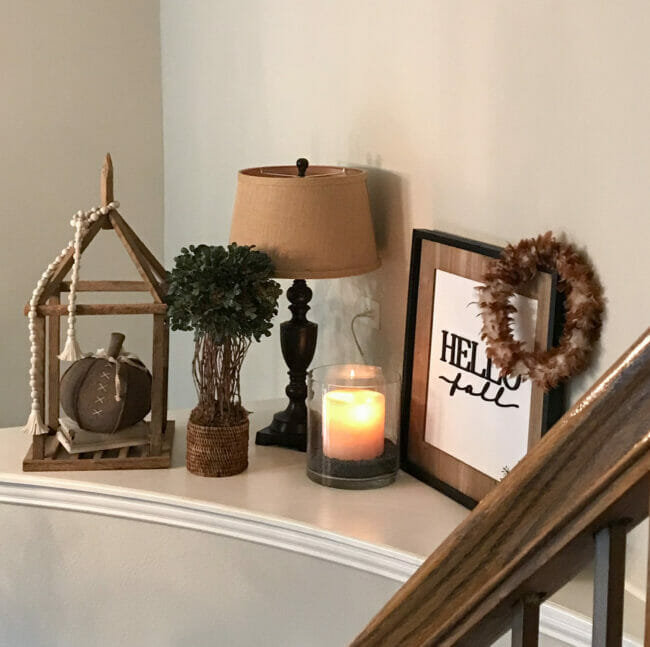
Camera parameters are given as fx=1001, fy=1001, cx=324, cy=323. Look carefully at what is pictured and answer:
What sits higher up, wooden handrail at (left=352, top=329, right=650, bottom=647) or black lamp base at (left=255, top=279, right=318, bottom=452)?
wooden handrail at (left=352, top=329, right=650, bottom=647)

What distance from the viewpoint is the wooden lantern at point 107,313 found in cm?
162

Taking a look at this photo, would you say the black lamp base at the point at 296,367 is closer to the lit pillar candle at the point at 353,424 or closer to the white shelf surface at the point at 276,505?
the white shelf surface at the point at 276,505

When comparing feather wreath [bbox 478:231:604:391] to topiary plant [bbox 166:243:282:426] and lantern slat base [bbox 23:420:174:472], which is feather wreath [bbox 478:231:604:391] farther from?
lantern slat base [bbox 23:420:174:472]

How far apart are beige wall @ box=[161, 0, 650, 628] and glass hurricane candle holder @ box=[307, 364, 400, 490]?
0.15 m

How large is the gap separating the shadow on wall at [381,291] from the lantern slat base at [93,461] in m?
0.41

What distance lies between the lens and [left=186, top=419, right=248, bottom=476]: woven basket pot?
1607 millimetres

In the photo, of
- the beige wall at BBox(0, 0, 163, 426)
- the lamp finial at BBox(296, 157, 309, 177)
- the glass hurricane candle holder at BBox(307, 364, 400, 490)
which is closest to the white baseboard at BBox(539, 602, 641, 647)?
the glass hurricane candle holder at BBox(307, 364, 400, 490)

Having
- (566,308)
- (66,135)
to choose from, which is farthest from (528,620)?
(66,135)

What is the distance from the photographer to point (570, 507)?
0.49 m

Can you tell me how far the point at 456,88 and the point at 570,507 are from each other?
3.61 ft

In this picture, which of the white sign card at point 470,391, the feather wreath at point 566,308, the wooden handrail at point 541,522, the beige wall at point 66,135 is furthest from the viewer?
the beige wall at point 66,135

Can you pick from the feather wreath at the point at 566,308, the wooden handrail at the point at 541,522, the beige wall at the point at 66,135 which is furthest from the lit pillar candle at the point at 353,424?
the beige wall at the point at 66,135

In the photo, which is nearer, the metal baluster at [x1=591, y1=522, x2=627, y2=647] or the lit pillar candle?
the metal baluster at [x1=591, y1=522, x2=627, y2=647]

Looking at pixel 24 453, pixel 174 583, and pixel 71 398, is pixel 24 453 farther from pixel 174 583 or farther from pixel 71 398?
pixel 174 583
